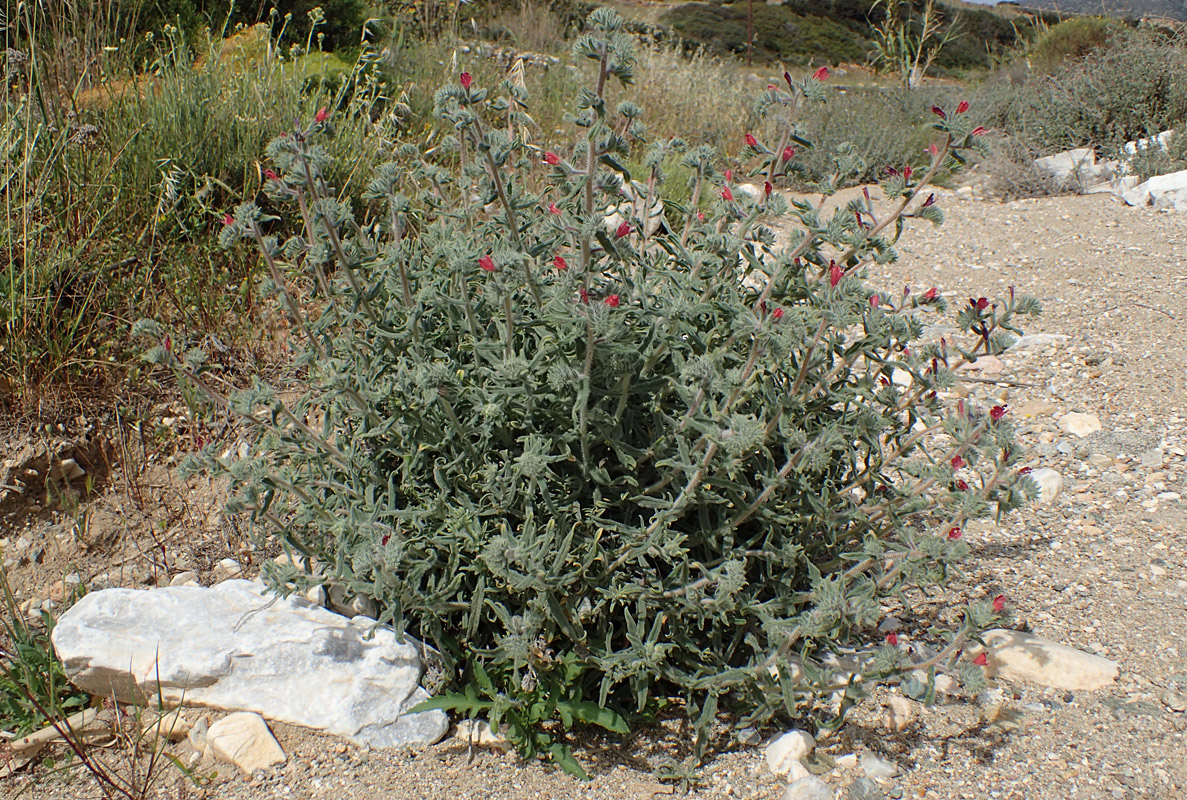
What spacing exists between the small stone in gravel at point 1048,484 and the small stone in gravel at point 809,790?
5.58ft

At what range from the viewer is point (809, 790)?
2.08 metres

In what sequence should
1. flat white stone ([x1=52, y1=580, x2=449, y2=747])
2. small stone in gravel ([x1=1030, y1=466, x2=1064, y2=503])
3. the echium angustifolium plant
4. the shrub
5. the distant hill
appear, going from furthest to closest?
the distant hill
the shrub
small stone in gravel ([x1=1030, y1=466, x2=1064, y2=503])
flat white stone ([x1=52, y1=580, x2=449, y2=747])
the echium angustifolium plant

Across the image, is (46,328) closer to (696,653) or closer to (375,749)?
(375,749)

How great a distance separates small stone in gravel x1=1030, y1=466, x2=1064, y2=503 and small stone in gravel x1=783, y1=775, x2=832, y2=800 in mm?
1701

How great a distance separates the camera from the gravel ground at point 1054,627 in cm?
213

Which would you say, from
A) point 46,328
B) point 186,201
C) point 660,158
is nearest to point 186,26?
point 186,201

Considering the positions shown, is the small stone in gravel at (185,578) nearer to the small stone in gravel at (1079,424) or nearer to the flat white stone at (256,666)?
the flat white stone at (256,666)

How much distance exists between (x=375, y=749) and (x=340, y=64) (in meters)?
5.71

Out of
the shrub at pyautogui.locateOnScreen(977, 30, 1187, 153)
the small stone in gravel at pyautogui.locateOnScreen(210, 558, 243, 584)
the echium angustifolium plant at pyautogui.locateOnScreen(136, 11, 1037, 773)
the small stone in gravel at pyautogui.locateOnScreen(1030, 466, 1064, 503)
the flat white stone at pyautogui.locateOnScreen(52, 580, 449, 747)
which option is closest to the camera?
the echium angustifolium plant at pyautogui.locateOnScreen(136, 11, 1037, 773)

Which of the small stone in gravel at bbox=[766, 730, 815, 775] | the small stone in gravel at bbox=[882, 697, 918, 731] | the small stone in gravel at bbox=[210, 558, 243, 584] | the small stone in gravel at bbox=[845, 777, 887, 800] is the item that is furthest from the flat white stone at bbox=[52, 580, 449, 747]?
the small stone in gravel at bbox=[882, 697, 918, 731]

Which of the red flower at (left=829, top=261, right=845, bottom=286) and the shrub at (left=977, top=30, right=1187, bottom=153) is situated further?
the shrub at (left=977, top=30, right=1187, bottom=153)

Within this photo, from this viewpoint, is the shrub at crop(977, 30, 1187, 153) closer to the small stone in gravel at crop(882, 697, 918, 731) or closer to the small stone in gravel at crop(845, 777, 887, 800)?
the small stone in gravel at crop(882, 697, 918, 731)

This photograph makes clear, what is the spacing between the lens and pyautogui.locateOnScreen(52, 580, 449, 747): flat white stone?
7.58 ft

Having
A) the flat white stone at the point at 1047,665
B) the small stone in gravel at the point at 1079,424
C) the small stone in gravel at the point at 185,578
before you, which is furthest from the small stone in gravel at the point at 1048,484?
the small stone in gravel at the point at 185,578
